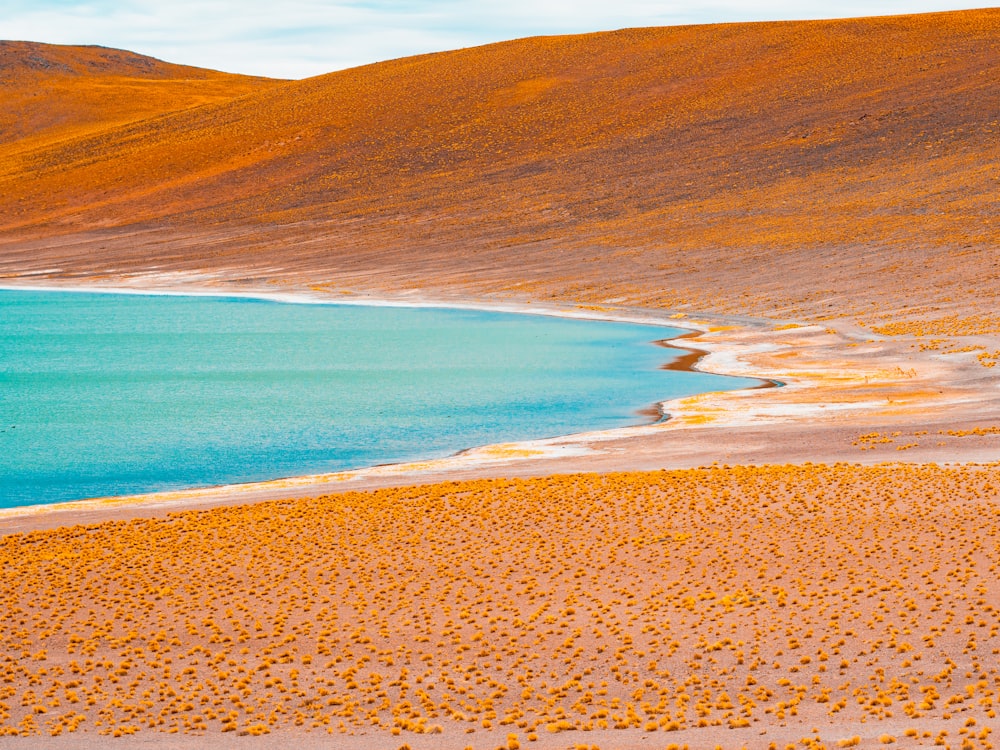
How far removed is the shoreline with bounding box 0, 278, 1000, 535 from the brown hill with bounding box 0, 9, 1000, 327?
17455 millimetres

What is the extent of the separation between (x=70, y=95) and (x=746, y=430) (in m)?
159

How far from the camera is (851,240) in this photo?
85.2 meters

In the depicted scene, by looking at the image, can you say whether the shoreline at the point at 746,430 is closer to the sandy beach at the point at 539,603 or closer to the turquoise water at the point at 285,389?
the sandy beach at the point at 539,603

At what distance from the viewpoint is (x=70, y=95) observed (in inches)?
6909

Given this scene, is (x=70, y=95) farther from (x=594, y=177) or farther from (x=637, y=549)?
(x=637, y=549)

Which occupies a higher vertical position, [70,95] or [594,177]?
[70,95]

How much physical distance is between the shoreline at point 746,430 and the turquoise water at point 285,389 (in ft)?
6.29

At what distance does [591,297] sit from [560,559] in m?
58.9

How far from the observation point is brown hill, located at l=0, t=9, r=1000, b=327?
8456 cm

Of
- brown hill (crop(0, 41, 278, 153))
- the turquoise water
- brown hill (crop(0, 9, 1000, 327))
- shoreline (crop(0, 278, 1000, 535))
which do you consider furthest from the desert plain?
brown hill (crop(0, 41, 278, 153))

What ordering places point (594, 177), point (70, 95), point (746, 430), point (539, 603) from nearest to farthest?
point (539, 603), point (746, 430), point (594, 177), point (70, 95)

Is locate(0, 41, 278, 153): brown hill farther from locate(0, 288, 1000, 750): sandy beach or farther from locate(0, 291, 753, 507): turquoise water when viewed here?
locate(0, 288, 1000, 750): sandy beach

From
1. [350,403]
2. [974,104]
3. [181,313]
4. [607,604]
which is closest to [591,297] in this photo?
[181,313]

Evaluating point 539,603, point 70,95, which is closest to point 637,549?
point 539,603
